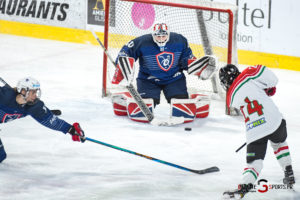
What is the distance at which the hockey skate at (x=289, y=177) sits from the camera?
3349 mm

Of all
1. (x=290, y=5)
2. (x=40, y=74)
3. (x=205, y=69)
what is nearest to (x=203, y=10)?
(x=205, y=69)

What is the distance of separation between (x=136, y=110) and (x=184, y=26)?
1231 mm

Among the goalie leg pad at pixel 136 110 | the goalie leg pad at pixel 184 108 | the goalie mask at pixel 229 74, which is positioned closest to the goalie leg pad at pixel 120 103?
the goalie leg pad at pixel 136 110

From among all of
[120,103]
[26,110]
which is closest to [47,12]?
[120,103]

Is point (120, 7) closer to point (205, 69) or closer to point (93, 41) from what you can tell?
point (205, 69)

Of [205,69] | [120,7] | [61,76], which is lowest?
[61,76]

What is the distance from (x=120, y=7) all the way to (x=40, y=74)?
130 centimetres

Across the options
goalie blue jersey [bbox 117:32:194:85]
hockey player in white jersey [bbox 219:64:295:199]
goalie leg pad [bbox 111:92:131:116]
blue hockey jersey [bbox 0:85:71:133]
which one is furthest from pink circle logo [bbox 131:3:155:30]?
hockey player in white jersey [bbox 219:64:295:199]

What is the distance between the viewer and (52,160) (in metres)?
3.93

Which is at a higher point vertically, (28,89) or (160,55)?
(28,89)

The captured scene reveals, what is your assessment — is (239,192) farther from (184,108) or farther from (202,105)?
(202,105)

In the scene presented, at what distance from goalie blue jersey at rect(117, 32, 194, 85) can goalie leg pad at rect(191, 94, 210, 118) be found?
283mm

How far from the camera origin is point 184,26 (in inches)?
223

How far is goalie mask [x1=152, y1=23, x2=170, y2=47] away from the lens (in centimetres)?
480
